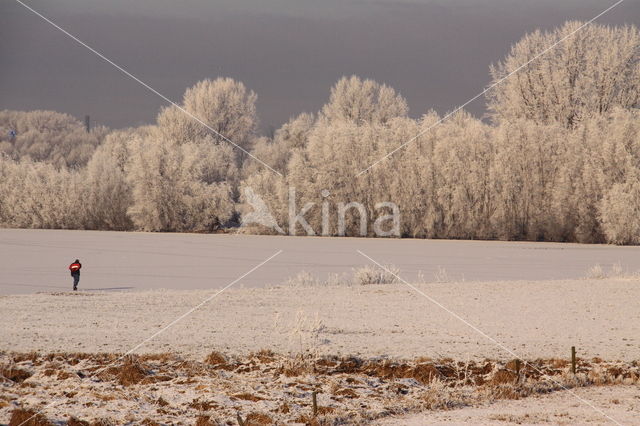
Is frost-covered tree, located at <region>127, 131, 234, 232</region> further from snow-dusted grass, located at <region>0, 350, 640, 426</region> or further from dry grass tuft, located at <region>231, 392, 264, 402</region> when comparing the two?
dry grass tuft, located at <region>231, 392, 264, 402</region>

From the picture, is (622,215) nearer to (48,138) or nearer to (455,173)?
(455,173)

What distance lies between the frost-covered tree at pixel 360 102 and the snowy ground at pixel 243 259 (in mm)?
24026

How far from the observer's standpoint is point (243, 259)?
25.9 metres

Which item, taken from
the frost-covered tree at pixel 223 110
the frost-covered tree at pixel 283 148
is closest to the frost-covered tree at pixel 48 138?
the frost-covered tree at pixel 223 110

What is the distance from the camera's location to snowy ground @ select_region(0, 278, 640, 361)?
11.3 meters

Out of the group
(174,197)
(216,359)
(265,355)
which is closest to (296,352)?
(265,355)

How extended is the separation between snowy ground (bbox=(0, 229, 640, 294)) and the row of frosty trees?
11.6 feet

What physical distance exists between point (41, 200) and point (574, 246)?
28666mm

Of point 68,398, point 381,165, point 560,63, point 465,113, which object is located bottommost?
point 68,398

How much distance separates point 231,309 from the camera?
14.9 m

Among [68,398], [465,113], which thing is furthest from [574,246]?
[68,398]

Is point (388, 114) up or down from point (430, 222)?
up

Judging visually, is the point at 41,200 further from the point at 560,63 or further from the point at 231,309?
the point at 231,309

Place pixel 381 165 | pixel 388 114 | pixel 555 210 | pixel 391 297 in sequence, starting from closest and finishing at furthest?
1. pixel 391 297
2. pixel 555 210
3. pixel 381 165
4. pixel 388 114
